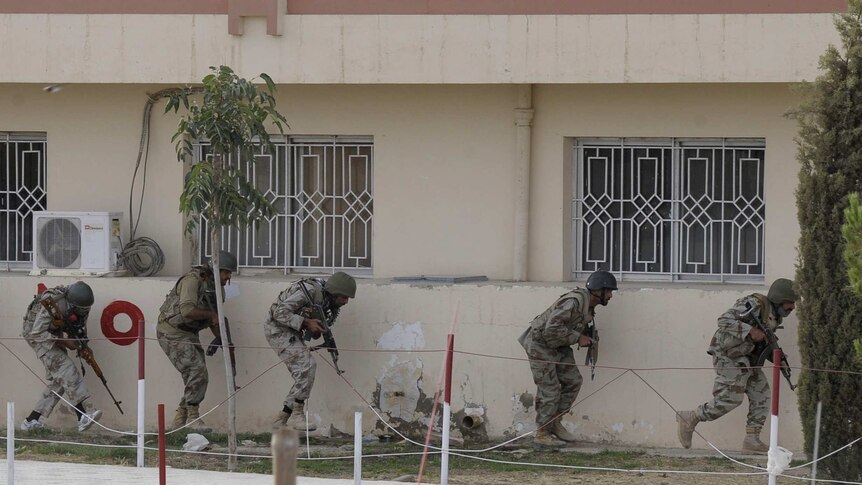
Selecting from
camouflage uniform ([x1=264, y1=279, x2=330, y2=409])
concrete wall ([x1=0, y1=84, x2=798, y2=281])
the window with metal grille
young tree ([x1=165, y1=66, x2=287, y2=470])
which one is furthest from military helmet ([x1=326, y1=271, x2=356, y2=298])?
the window with metal grille

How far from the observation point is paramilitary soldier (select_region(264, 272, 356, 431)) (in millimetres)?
11320

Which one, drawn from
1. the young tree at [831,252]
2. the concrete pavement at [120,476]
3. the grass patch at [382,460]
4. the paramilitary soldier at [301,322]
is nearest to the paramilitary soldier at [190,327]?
the grass patch at [382,460]

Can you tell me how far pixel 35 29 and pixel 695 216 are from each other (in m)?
5.58

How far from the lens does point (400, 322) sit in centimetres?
1177

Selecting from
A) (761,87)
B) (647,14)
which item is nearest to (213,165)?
(647,14)

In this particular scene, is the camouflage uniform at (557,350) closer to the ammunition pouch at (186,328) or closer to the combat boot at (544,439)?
the combat boot at (544,439)

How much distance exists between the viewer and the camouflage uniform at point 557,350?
11.0 m

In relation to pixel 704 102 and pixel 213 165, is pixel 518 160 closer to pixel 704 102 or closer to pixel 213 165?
pixel 704 102

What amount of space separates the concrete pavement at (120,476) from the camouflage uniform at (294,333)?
169cm

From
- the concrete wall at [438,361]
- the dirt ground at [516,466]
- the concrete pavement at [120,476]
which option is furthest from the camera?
the concrete wall at [438,361]

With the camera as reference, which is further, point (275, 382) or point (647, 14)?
point (275, 382)

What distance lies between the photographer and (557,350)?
11.2 m

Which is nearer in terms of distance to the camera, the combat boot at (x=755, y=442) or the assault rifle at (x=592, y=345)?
the combat boot at (x=755, y=442)

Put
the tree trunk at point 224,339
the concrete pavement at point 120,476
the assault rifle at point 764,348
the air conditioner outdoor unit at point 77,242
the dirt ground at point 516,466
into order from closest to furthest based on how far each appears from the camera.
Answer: the concrete pavement at point 120,476, the dirt ground at point 516,466, the tree trunk at point 224,339, the assault rifle at point 764,348, the air conditioner outdoor unit at point 77,242
